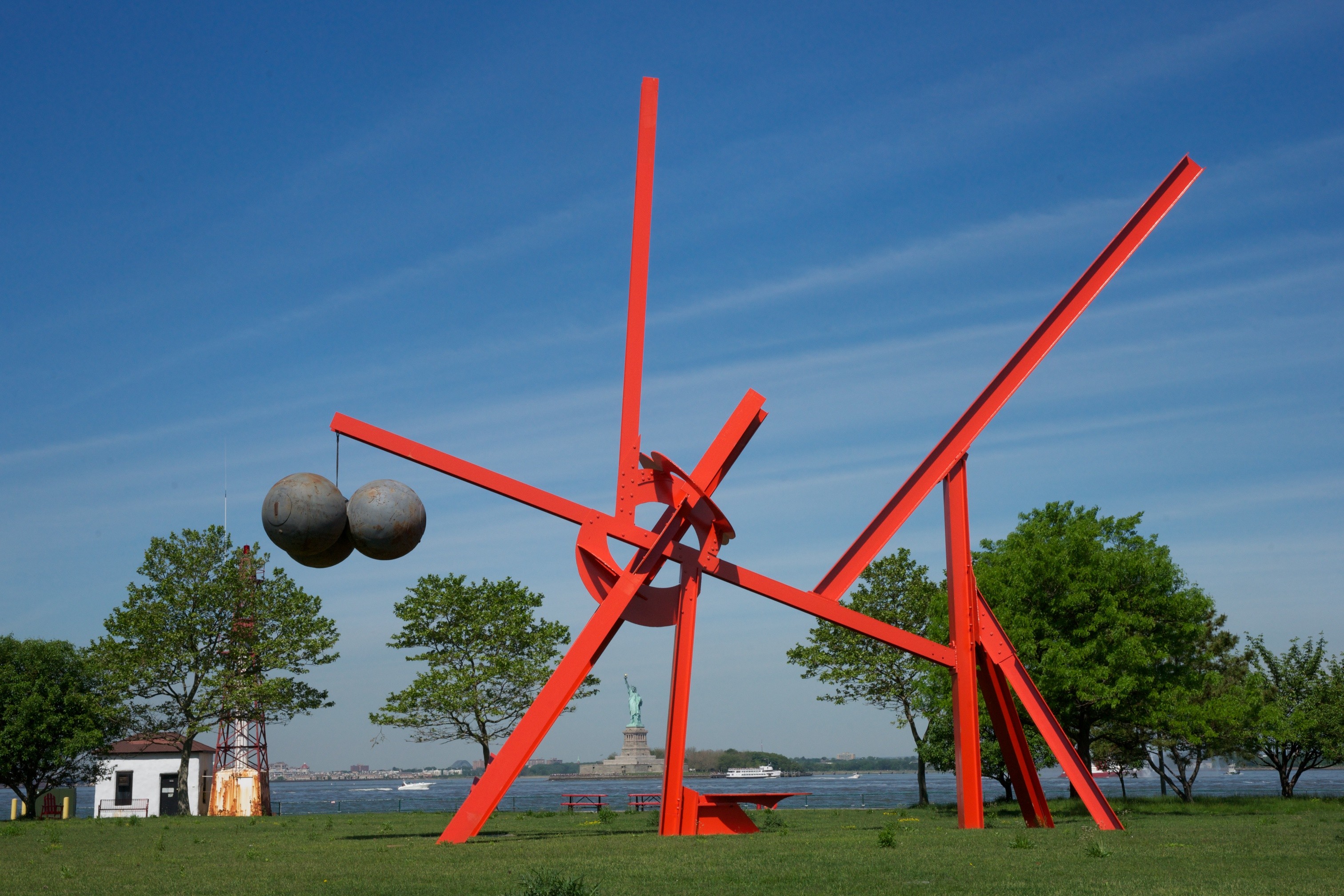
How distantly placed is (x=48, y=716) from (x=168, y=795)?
341 inches

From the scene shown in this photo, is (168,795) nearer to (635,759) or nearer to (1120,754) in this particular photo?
(1120,754)

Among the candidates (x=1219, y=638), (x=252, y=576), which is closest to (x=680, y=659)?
(x=252, y=576)

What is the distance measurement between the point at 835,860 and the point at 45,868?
10433mm

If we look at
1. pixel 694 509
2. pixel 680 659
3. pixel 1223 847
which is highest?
pixel 694 509

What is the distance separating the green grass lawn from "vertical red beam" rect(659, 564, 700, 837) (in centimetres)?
63

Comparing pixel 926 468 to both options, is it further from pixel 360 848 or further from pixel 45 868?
pixel 45 868

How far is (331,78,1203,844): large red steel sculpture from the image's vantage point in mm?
17719

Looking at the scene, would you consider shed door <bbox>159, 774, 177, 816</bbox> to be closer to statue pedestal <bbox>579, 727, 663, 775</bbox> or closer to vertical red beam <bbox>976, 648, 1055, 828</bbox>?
vertical red beam <bbox>976, 648, 1055, 828</bbox>

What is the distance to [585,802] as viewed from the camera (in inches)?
2099

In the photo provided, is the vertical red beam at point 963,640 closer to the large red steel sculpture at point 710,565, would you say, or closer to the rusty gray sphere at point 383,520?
the large red steel sculpture at point 710,565

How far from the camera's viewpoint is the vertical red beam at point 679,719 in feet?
58.4

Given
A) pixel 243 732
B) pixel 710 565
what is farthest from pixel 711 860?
pixel 243 732

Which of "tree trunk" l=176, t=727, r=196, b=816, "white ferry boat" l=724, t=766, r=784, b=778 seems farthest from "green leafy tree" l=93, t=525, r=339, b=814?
"white ferry boat" l=724, t=766, r=784, b=778

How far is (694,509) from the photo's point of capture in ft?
60.5
